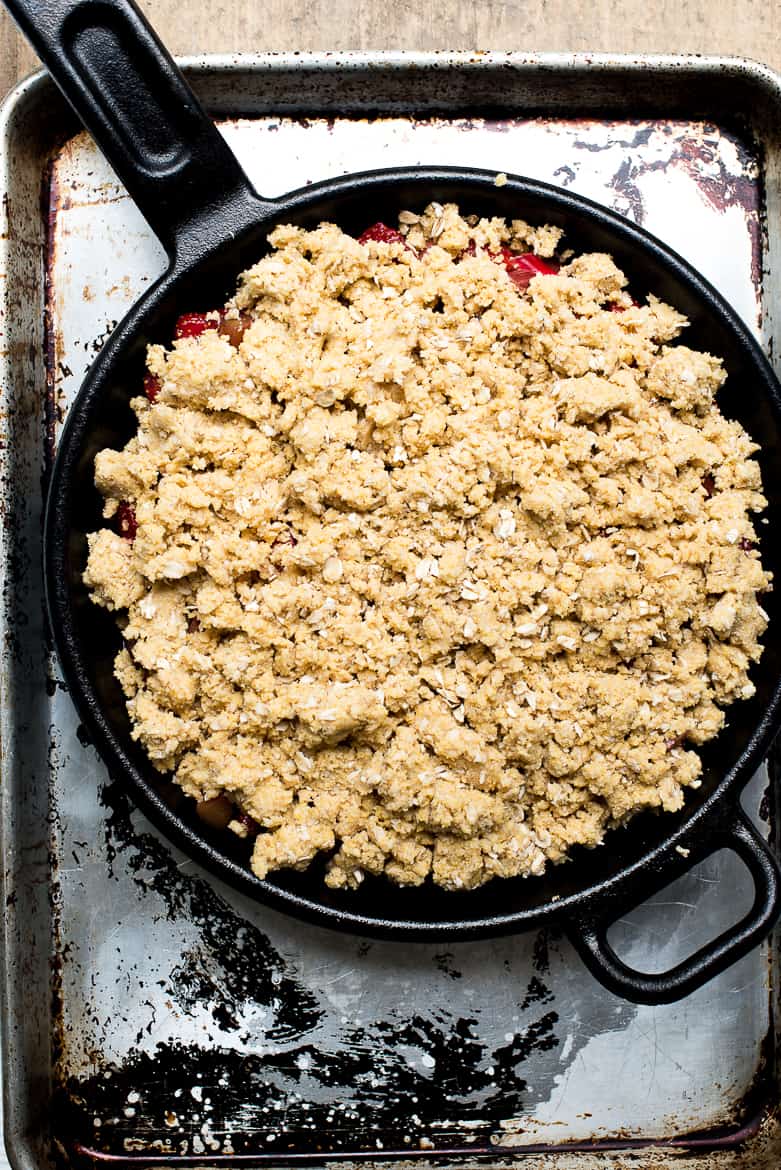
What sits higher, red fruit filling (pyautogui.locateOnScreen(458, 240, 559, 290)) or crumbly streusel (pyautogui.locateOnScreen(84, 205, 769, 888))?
red fruit filling (pyautogui.locateOnScreen(458, 240, 559, 290))

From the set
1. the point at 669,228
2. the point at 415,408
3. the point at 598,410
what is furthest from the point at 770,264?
the point at 415,408

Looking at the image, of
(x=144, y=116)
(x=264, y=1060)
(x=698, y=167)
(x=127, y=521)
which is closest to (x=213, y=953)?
(x=264, y=1060)

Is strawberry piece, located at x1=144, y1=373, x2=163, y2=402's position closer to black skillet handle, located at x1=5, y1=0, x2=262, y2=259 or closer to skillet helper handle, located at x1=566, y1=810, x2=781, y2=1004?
black skillet handle, located at x1=5, y1=0, x2=262, y2=259

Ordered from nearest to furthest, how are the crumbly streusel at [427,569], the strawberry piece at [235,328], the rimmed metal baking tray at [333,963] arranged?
1. the crumbly streusel at [427,569]
2. the strawberry piece at [235,328]
3. the rimmed metal baking tray at [333,963]

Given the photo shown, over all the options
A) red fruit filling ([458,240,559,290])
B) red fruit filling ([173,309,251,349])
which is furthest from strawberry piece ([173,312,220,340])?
red fruit filling ([458,240,559,290])

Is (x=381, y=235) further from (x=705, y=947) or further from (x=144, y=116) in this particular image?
(x=705, y=947)

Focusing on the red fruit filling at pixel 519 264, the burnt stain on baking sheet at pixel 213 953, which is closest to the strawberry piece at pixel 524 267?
the red fruit filling at pixel 519 264

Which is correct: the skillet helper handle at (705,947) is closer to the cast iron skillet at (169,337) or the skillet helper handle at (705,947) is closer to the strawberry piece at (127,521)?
the cast iron skillet at (169,337)
